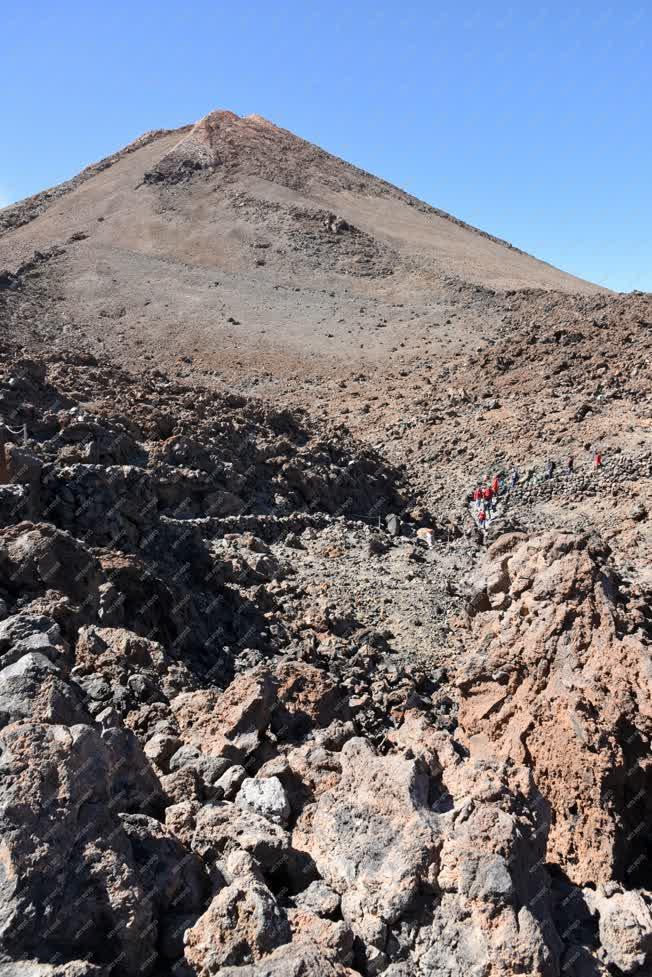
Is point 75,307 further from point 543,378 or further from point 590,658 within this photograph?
point 590,658

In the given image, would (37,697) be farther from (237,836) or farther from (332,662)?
(332,662)

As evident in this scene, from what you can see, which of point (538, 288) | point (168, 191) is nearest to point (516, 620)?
point (538, 288)

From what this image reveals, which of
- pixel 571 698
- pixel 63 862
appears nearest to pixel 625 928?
pixel 571 698

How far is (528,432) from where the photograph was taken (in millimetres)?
15953

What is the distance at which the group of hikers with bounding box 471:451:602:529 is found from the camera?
14047 millimetres

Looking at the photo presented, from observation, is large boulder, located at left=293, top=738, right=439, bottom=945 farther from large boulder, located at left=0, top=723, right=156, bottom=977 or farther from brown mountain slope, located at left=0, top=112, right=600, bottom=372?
brown mountain slope, located at left=0, top=112, right=600, bottom=372

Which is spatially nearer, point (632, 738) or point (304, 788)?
point (304, 788)

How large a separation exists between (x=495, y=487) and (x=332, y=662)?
25.1 feet

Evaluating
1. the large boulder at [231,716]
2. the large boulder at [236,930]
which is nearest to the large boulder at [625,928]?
the large boulder at [236,930]

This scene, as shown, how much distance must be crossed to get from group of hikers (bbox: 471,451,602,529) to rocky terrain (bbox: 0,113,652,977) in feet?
0.46

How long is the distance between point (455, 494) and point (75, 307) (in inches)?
741

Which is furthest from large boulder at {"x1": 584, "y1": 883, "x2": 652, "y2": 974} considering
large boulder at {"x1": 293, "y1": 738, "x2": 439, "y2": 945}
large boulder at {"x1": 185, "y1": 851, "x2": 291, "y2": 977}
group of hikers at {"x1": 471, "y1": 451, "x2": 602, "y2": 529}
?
group of hikers at {"x1": 471, "y1": 451, "x2": 602, "y2": 529}

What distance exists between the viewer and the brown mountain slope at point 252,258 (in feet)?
84.5

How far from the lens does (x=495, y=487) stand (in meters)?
14.6
